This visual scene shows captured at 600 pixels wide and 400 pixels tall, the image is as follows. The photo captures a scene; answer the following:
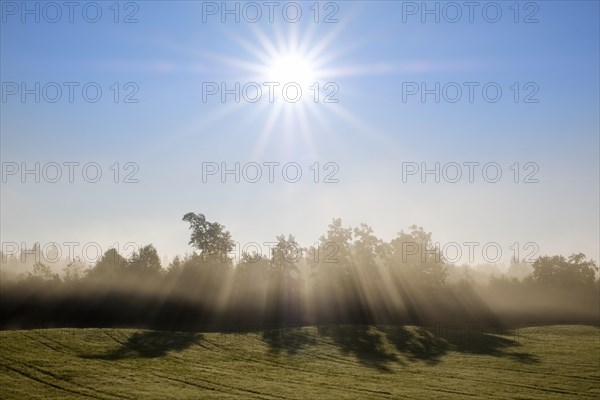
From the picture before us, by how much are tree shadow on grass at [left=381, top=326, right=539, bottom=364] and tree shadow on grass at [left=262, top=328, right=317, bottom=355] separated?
12804 millimetres

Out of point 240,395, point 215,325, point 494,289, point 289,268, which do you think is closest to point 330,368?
point 240,395

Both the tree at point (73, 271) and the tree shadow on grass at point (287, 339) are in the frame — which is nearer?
the tree shadow on grass at point (287, 339)

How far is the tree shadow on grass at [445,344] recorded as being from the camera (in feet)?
218

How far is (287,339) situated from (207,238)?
52957mm

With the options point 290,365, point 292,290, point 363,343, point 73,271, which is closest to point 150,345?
point 290,365

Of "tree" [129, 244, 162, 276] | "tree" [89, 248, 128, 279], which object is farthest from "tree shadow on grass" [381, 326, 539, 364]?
"tree" [89, 248, 128, 279]

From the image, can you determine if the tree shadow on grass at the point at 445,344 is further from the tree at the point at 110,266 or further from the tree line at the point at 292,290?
the tree at the point at 110,266

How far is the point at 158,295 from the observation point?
106 metres

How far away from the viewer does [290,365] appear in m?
57.3

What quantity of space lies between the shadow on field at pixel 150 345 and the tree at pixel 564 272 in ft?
337

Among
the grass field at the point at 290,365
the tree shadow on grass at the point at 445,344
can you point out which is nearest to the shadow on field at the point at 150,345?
the grass field at the point at 290,365

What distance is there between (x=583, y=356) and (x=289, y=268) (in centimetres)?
6836

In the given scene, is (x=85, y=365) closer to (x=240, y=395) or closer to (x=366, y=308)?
(x=240, y=395)

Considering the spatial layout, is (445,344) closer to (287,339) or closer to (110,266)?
(287,339)
